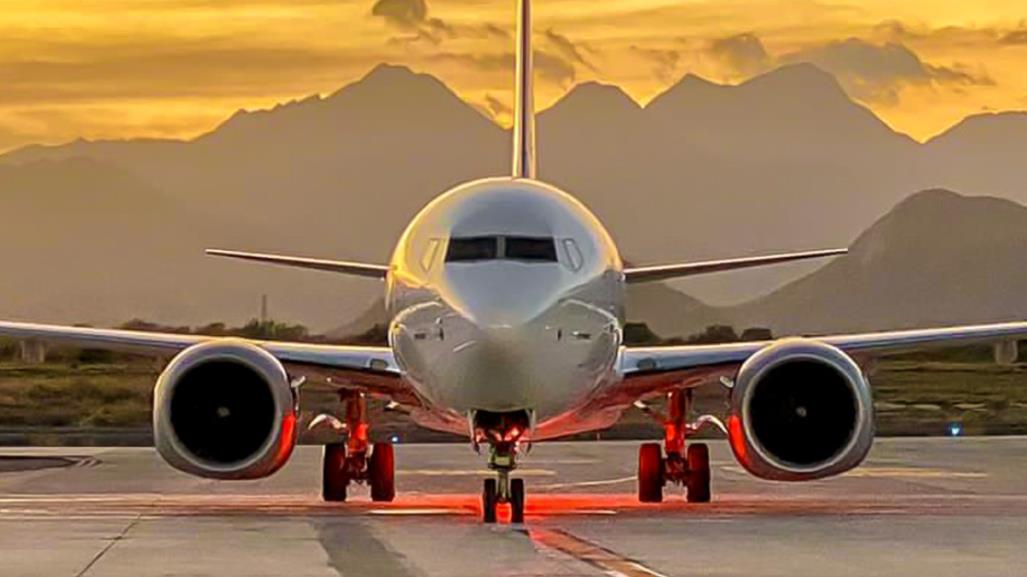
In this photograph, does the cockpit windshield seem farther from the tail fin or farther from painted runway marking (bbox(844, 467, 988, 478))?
painted runway marking (bbox(844, 467, 988, 478))

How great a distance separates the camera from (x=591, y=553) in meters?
17.8

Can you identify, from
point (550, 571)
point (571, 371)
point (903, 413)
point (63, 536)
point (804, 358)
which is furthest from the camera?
point (903, 413)

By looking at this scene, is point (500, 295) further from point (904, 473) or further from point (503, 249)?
point (904, 473)

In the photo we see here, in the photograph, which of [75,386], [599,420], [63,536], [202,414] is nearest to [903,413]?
[75,386]

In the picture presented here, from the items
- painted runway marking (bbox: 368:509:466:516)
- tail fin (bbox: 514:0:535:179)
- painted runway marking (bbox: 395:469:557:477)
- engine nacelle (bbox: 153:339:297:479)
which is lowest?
painted runway marking (bbox: 368:509:466:516)

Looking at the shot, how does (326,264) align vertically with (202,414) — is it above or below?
above

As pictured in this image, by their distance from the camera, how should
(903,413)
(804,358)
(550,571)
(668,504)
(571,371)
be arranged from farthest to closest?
(903,413) < (668,504) < (804,358) < (571,371) < (550,571)

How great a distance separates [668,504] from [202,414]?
5.06m

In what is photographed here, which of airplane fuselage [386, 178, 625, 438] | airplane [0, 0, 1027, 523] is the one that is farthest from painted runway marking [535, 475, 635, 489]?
airplane fuselage [386, 178, 625, 438]

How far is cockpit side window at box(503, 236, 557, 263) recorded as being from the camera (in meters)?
20.8

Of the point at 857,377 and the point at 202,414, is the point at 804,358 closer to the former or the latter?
the point at 857,377

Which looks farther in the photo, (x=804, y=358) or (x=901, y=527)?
(x=804, y=358)

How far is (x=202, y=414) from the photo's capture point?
75.9ft

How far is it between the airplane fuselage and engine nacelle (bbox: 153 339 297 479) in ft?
4.63
